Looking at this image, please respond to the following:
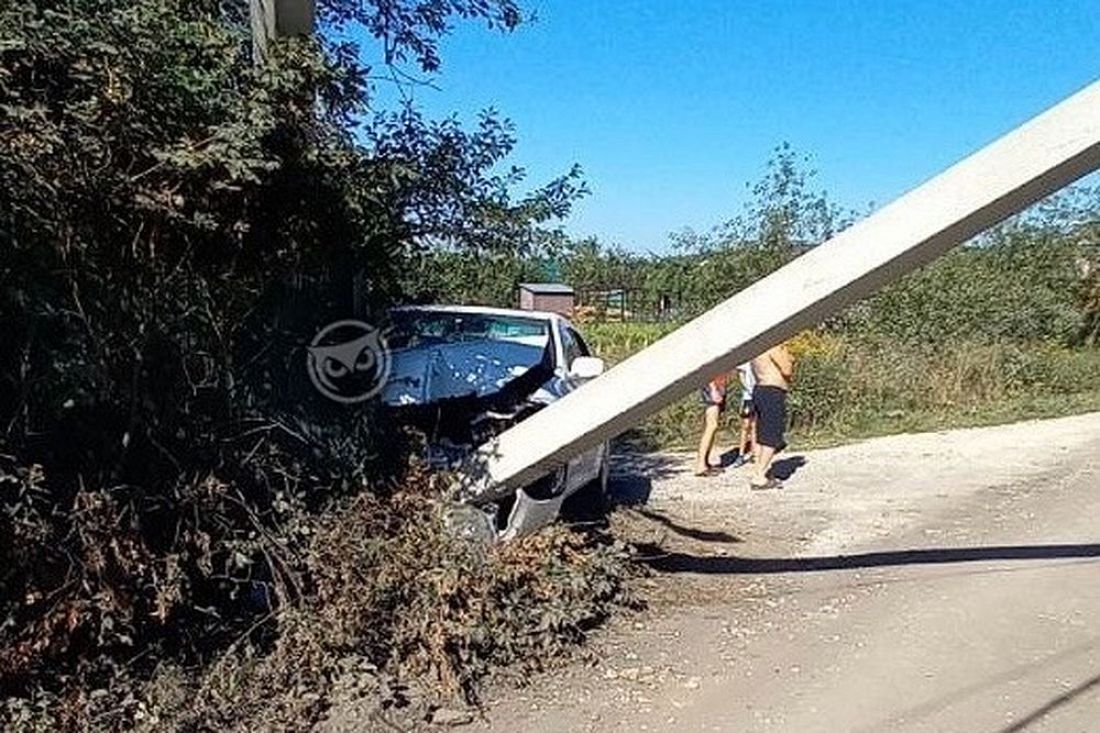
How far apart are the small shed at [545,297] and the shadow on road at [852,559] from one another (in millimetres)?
4069

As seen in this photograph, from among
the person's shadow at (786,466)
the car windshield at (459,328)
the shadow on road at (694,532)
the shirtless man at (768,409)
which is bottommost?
the shadow on road at (694,532)

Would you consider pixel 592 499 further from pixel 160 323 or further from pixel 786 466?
pixel 160 323

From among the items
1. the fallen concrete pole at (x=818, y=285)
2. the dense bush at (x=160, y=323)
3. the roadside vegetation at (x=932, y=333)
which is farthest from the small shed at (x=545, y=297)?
the dense bush at (x=160, y=323)

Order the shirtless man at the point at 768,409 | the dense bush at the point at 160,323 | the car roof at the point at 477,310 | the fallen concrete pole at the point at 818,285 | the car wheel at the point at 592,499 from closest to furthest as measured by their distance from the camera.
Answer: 1. the dense bush at the point at 160,323
2. the fallen concrete pole at the point at 818,285
3. the car roof at the point at 477,310
4. the car wheel at the point at 592,499
5. the shirtless man at the point at 768,409

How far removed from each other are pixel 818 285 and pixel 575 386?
8.61ft

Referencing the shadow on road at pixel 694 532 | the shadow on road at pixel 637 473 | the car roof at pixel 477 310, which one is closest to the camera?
the car roof at pixel 477 310

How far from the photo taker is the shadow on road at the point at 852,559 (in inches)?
251

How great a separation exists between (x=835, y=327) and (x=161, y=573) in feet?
47.1

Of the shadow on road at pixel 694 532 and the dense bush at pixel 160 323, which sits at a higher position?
the dense bush at pixel 160 323

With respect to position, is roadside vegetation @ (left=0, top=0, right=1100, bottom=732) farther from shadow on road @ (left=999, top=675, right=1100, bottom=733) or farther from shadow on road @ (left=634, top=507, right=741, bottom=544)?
shadow on road @ (left=999, top=675, right=1100, bottom=733)

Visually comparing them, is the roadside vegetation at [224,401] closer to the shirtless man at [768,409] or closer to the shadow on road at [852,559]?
the shadow on road at [852,559]

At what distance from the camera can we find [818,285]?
4355 mm

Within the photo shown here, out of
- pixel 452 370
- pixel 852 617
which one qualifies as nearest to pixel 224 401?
pixel 452 370

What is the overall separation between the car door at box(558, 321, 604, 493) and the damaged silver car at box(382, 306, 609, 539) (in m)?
0.01
